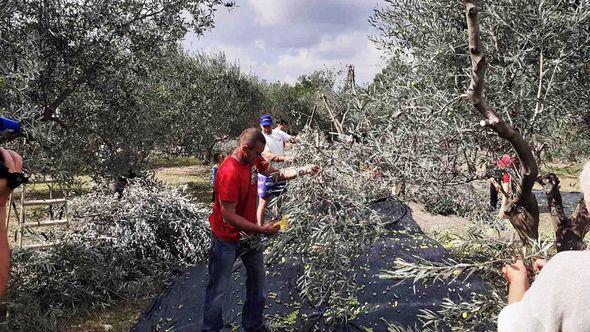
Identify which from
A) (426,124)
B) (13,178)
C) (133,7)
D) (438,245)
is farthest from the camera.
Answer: (438,245)

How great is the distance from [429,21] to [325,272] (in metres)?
2.49

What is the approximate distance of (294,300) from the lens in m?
5.57

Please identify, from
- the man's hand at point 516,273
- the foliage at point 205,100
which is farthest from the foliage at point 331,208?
the foliage at point 205,100

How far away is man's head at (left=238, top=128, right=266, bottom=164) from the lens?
14.3 feet

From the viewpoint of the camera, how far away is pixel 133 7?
19.6ft

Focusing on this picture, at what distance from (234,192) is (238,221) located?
28cm

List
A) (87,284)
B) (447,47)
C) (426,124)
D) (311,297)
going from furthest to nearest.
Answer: (87,284), (311,297), (447,47), (426,124)

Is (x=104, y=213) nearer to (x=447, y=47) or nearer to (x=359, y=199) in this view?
(x=359, y=199)

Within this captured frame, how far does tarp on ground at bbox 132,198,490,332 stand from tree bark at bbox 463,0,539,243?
4.73 feet

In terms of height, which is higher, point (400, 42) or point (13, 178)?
point (400, 42)

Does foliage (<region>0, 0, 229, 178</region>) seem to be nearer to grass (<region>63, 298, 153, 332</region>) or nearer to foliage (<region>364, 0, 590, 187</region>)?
grass (<region>63, 298, 153, 332</region>)

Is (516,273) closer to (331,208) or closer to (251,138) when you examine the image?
(331,208)

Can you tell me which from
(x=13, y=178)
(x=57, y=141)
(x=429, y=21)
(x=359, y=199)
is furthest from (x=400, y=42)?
(x=57, y=141)

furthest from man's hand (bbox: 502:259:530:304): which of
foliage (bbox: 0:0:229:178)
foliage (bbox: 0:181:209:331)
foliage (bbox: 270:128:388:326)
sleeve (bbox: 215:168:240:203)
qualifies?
foliage (bbox: 0:181:209:331)
